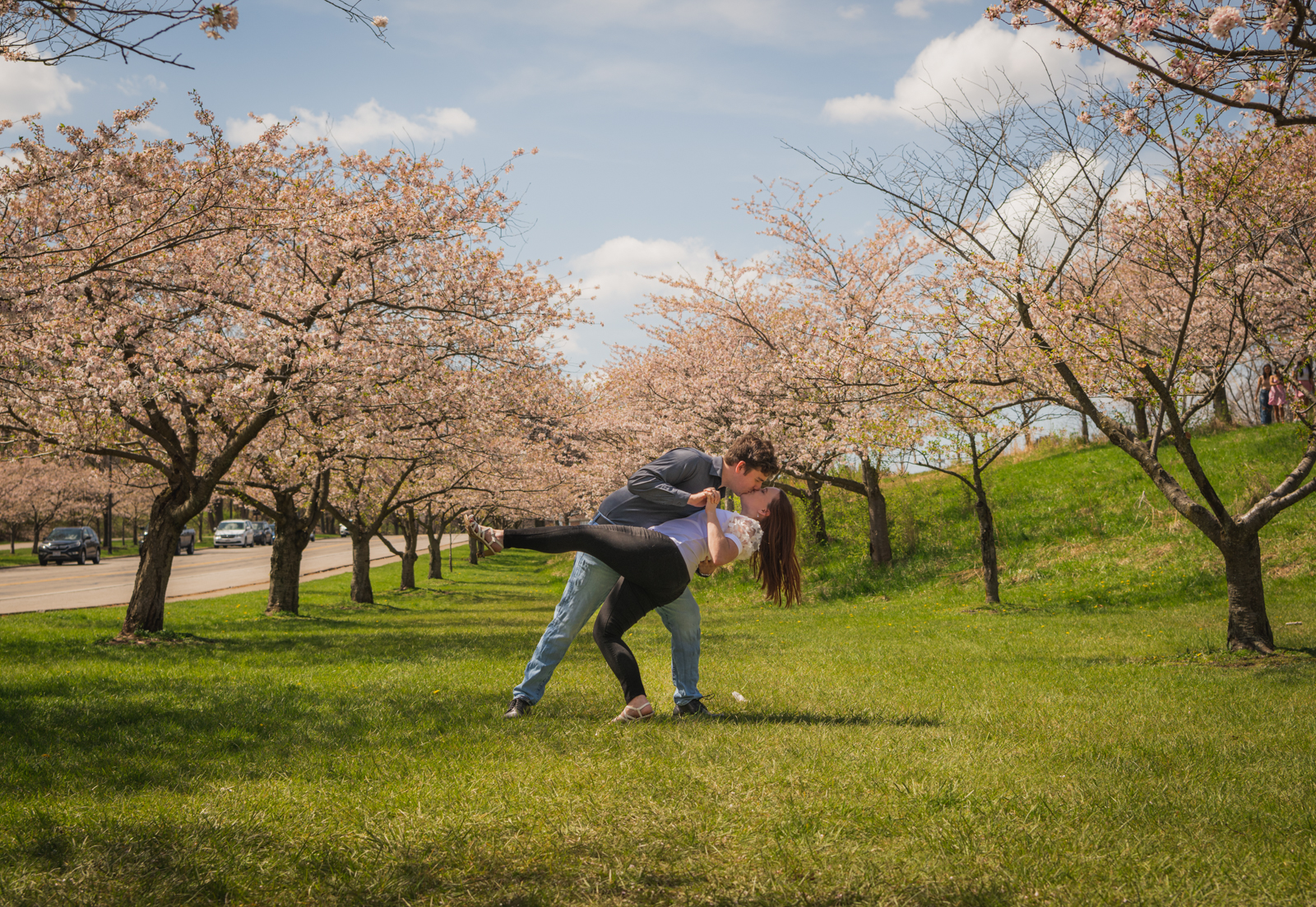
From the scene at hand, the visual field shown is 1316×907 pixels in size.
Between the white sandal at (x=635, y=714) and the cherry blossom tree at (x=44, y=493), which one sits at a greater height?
the cherry blossom tree at (x=44, y=493)

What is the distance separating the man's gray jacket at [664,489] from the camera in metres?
5.40

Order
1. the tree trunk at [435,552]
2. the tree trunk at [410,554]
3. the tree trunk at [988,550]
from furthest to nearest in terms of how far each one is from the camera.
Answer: the tree trunk at [435,552] → the tree trunk at [410,554] → the tree trunk at [988,550]

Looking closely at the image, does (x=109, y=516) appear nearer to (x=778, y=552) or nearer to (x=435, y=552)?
(x=435, y=552)

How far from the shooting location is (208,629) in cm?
1395

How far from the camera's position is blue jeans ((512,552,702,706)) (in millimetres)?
5746

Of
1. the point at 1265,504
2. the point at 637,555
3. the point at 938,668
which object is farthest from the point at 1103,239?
the point at 637,555

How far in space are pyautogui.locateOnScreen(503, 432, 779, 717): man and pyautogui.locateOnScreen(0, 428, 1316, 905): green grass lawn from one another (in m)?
0.42

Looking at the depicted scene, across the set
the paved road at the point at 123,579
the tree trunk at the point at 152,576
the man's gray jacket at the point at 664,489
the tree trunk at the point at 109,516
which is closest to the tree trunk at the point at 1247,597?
the man's gray jacket at the point at 664,489

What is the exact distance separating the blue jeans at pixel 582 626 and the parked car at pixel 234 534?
54057 mm

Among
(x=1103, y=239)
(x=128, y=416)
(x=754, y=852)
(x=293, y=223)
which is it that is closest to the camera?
(x=754, y=852)

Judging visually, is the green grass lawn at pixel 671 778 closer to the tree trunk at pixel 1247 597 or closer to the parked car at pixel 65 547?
the tree trunk at pixel 1247 597

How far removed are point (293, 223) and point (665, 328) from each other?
57.0 ft

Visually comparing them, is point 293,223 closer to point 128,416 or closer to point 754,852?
point 128,416

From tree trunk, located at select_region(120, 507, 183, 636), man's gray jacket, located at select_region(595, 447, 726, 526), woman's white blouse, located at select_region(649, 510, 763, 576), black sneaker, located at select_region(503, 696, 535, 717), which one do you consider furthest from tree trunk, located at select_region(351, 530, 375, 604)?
woman's white blouse, located at select_region(649, 510, 763, 576)
